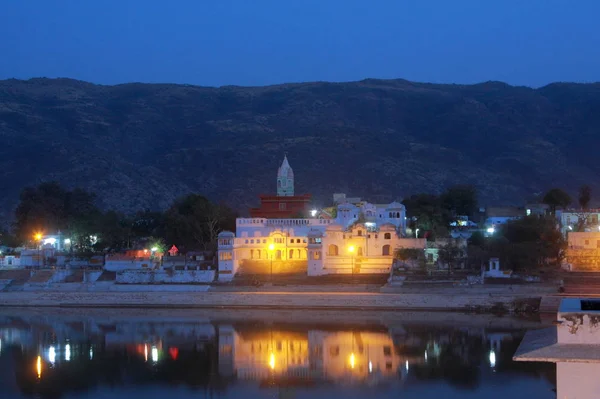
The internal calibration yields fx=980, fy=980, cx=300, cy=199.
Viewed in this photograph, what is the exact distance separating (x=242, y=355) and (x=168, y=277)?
1851 centimetres

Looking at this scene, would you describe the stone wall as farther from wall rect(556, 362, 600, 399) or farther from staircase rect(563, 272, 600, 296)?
wall rect(556, 362, 600, 399)

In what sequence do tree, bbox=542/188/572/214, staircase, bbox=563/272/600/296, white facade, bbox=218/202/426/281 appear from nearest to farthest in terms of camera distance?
1. staircase, bbox=563/272/600/296
2. white facade, bbox=218/202/426/281
3. tree, bbox=542/188/572/214

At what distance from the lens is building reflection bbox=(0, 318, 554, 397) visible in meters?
30.2

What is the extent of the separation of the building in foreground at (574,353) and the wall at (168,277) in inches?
1348

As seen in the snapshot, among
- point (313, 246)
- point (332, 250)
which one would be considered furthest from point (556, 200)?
point (313, 246)

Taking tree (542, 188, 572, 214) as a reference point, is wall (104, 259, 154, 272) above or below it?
below

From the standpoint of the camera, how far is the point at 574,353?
18031 mm

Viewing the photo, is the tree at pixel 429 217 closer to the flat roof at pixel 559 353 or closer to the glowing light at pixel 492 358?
the glowing light at pixel 492 358

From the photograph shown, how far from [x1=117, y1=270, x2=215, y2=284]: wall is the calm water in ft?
20.8

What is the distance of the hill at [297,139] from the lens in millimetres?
131750

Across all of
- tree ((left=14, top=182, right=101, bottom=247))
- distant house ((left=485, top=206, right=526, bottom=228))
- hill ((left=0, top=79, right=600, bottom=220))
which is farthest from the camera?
hill ((left=0, top=79, right=600, bottom=220))

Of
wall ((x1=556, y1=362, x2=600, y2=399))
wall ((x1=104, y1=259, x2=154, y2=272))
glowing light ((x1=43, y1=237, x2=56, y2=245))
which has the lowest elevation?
wall ((x1=556, y1=362, x2=600, y2=399))

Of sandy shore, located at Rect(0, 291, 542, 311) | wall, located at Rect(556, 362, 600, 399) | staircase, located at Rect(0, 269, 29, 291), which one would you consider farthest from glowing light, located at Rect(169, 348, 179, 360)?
staircase, located at Rect(0, 269, 29, 291)

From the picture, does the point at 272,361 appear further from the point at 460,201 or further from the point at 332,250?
the point at 460,201
